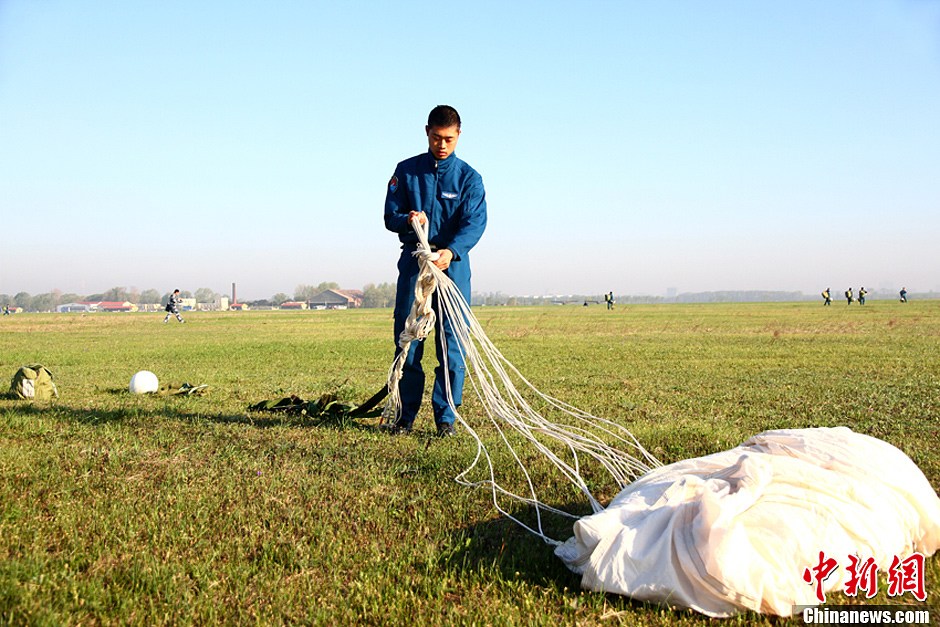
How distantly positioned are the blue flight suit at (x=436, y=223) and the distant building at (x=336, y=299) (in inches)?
6236

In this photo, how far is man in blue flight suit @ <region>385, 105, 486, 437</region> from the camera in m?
5.27

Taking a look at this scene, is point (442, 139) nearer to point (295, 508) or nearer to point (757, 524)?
point (295, 508)

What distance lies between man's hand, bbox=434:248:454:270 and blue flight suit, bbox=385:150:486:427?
37 centimetres

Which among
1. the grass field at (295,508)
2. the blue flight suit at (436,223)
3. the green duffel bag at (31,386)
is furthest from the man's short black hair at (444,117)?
the green duffel bag at (31,386)

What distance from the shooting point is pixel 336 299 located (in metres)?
178

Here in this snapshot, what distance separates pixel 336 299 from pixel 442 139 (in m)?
176

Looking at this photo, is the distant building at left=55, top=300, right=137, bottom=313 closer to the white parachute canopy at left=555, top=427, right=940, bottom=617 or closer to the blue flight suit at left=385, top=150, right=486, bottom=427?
the blue flight suit at left=385, top=150, right=486, bottom=427

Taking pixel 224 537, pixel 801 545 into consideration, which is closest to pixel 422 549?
pixel 224 537

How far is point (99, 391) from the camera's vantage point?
8398mm

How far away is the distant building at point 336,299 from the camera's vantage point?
165875mm

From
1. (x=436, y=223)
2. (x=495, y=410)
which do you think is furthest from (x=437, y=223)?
(x=495, y=410)

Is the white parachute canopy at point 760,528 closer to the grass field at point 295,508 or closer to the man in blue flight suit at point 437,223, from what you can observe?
the grass field at point 295,508

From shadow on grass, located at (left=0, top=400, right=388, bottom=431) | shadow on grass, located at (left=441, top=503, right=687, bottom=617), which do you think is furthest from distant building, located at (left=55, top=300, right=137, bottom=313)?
shadow on grass, located at (left=441, top=503, right=687, bottom=617)

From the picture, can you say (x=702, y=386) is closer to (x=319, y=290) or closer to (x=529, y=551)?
(x=529, y=551)
